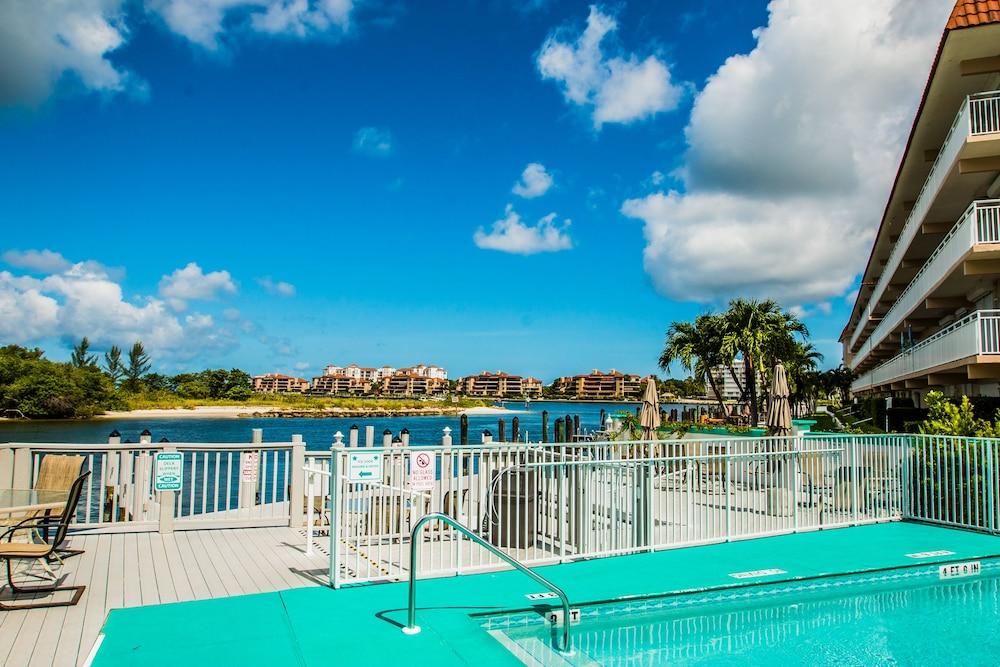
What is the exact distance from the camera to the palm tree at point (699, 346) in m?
41.4

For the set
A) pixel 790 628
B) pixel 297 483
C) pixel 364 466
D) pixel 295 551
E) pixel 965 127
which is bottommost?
pixel 790 628

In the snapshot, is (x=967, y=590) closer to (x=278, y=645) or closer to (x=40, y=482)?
(x=278, y=645)

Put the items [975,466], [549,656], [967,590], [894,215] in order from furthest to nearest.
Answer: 1. [894,215]
2. [975,466]
3. [967,590]
4. [549,656]

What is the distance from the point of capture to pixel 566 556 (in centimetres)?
873

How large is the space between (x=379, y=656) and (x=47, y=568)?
3.69 m

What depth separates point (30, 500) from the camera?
746 cm

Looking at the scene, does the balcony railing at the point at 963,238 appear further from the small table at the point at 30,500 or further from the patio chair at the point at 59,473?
the small table at the point at 30,500

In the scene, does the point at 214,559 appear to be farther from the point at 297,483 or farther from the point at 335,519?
the point at 335,519

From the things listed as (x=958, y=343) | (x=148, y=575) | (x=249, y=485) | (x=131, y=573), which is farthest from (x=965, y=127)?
(x=131, y=573)

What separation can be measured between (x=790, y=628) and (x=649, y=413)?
8.52m

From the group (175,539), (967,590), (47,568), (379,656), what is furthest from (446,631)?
(967,590)

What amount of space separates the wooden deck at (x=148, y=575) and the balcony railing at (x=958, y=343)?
15491 millimetres

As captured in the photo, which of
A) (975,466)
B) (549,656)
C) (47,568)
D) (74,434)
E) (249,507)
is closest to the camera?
(549,656)

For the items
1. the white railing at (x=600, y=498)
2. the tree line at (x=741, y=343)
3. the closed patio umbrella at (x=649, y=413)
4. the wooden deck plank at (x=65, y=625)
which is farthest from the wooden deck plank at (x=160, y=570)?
the tree line at (x=741, y=343)
